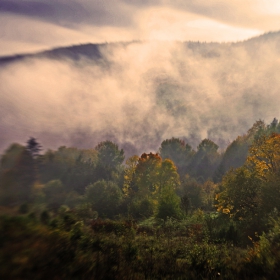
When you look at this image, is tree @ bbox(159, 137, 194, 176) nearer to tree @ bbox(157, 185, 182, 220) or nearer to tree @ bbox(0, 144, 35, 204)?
tree @ bbox(157, 185, 182, 220)

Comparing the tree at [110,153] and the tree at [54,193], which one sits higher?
the tree at [54,193]

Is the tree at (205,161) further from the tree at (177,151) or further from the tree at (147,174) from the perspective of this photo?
the tree at (147,174)

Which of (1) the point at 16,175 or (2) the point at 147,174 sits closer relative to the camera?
(1) the point at 16,175

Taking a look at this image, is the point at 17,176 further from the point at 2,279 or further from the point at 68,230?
the point at 2,279

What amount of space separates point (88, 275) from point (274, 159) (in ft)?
83.3

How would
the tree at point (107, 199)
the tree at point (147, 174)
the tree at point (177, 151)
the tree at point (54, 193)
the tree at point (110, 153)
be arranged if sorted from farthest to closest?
the tree at point (177, 151) < the tree at point (110, 153) < the tree at point (147, 174) < the tree at point (107, 199) < the tree at point (54, 193)

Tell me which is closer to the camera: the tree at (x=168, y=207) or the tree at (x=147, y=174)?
the tree at (x=168, y=207)

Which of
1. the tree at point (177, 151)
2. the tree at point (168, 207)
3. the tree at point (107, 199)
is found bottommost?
the tree at point (107, 199)

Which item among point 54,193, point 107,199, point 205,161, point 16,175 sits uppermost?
point 16,175

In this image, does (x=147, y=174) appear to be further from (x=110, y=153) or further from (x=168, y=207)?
(x=110, y=153)

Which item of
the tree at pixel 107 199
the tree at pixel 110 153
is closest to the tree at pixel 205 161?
the tree at pixel 110 153

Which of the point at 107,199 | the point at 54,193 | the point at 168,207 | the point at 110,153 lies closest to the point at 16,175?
the point at 54,193

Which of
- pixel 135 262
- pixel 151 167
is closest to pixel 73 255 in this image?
pixel 135 262

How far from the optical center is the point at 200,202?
142 feet
